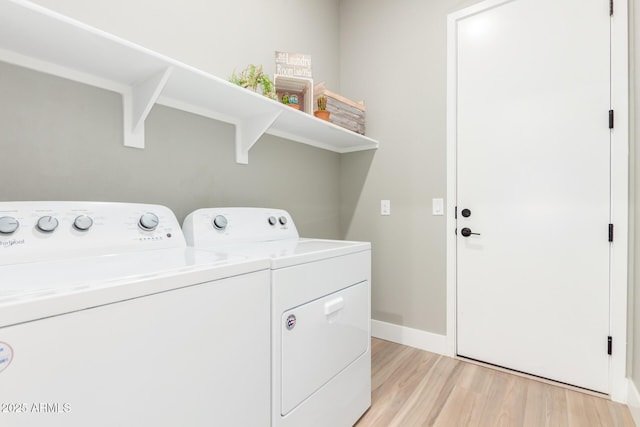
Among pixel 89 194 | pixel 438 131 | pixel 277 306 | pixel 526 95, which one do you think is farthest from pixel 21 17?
pixel 526 95

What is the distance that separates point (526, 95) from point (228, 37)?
172 centimetres

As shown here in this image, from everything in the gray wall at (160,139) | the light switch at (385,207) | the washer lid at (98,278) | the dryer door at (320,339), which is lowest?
the dryer door at (320,339)

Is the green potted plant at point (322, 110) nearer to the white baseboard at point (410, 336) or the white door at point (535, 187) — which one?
the white door at point (535, 187)

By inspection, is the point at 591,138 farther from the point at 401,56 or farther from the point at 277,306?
the point at 277,306

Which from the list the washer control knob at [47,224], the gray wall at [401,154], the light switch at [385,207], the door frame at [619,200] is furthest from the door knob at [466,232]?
the washer control knob at [47,224]

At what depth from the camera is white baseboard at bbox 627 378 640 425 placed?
1.36 m

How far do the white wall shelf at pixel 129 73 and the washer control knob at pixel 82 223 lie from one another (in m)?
0.43

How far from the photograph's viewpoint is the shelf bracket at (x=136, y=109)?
118 centimetres

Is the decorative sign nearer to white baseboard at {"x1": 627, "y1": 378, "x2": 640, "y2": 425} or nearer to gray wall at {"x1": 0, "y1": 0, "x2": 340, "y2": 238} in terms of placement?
gray wall at {"x1": 0, "y1": 0, "x2": 340, "y2": 238}

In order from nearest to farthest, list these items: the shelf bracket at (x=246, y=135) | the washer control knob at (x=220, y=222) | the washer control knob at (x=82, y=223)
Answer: the washer control knob at (x=82, y=223) < the washer control knob at (x=220, y=222) < the shelf bracket at (x=246, y=135)

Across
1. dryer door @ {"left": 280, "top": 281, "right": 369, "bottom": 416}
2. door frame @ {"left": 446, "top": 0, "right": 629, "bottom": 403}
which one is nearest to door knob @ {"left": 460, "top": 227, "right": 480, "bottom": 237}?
door frame @ {"left": 446, "top": 0, "right": 629, "bottom": 403}

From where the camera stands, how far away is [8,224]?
2.62ft

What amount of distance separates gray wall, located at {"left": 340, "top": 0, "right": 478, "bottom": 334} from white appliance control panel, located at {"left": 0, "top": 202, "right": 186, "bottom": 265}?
1.55 m

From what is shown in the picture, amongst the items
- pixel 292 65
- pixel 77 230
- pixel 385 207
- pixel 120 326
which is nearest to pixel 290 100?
pixel 292 65
